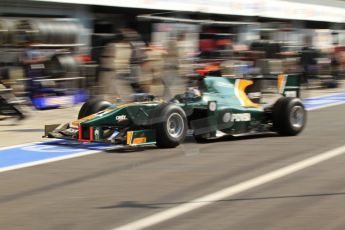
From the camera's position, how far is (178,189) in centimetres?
569

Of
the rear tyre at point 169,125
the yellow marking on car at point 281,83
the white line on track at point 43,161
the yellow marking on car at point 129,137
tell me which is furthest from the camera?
the yellow marking on car at point 281,83

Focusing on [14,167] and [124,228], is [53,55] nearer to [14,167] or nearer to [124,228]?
[14,167]

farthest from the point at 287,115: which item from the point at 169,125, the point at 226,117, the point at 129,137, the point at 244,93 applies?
the point at 129,137

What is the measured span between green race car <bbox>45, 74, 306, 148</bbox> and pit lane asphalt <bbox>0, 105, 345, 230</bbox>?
0.27 metres

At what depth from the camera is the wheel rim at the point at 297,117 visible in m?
9.18

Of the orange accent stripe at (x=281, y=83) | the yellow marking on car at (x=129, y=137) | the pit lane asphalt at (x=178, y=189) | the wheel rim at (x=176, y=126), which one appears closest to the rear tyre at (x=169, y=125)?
the wheel rim at (x=176, y=126)

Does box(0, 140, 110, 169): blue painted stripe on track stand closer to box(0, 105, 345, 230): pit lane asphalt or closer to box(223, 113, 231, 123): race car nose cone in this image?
box(0, 105, 345, 230): pit lane asphalt

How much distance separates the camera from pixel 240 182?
19.5 ft

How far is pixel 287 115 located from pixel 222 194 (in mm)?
3904

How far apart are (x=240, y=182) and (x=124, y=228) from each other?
1.89m

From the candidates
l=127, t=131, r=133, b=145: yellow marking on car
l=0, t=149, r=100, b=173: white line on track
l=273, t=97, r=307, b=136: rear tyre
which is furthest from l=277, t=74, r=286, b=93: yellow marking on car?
l=0, t=149, r=100, b=173: white line on track

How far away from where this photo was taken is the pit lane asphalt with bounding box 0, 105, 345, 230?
15.2ft

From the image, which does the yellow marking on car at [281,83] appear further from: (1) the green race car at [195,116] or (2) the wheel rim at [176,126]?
(2) the wheel rim at [176,126]

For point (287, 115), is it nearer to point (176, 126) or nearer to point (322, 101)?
point (176, 126)
